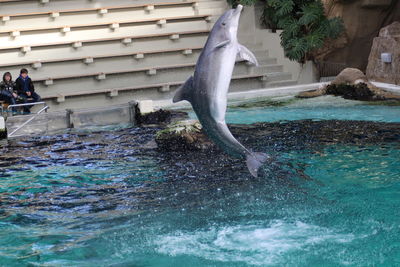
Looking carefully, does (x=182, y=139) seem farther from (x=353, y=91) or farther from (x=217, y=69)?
(x=353, y=91)

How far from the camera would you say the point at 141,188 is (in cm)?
661

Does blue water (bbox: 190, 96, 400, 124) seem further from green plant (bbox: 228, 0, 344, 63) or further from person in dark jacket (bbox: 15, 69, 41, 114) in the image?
person in dark jacket (bbox: 15, 69, 41, 114)

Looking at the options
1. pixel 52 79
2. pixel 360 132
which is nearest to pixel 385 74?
pixel 360 132

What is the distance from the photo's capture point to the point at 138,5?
14617 mm

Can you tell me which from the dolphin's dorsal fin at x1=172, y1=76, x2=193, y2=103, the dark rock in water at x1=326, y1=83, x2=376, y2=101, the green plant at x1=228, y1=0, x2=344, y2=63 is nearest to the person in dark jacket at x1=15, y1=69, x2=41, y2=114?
the green plant at x1=228, y1=0, x2=344, y2=63

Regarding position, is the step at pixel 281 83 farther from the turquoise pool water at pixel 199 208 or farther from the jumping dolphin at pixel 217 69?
the jumping dolphin at pixel 217 69

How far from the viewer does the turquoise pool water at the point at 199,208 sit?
188 inches

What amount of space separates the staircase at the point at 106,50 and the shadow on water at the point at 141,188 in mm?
4055

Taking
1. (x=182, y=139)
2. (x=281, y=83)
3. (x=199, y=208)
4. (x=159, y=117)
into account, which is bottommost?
(x=199, y=208)

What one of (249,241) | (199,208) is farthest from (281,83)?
(249,241)

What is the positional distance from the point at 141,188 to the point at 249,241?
1961 mm

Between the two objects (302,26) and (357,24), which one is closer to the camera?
(357,24)

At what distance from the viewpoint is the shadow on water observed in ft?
17.3

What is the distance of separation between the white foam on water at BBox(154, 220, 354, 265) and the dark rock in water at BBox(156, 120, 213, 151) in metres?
2.95
